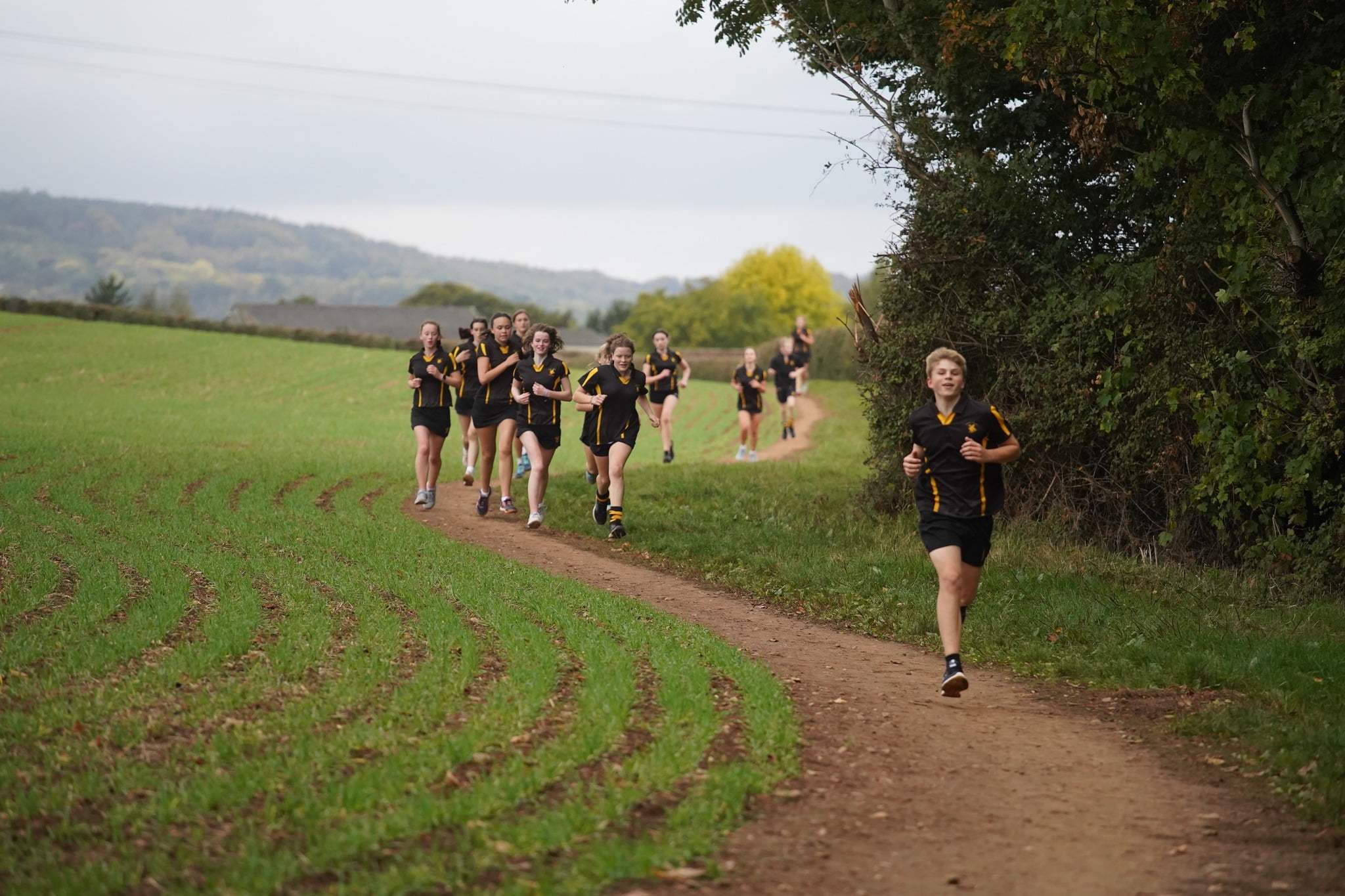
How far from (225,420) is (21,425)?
594 centimetres

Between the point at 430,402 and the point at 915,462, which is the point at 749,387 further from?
the point at 915,462

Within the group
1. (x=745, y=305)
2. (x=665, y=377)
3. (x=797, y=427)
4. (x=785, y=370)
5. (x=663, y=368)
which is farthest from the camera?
(x=745, y=305)

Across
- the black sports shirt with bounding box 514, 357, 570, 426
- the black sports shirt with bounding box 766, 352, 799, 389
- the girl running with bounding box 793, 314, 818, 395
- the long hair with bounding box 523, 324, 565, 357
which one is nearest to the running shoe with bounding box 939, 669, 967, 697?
the long hair with bounding box 523, 324, 565, 357

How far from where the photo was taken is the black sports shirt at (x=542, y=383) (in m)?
14.1

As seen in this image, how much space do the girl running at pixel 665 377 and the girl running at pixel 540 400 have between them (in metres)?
3.64

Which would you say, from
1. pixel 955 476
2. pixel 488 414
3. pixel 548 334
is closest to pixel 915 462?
pixel 955 476

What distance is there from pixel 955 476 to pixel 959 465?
70 millimetres

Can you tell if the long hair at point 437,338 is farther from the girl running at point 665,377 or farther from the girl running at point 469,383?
the girl running at point 665,377

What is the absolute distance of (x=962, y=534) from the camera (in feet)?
24.8

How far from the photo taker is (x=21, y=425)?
966 inches

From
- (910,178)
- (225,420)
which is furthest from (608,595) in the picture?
(225,420)

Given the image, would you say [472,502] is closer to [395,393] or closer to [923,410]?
[923,410]

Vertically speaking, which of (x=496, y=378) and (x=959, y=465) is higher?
(x=496, y=378)

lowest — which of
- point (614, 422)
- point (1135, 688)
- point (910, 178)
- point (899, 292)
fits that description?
point (1135, 688)
